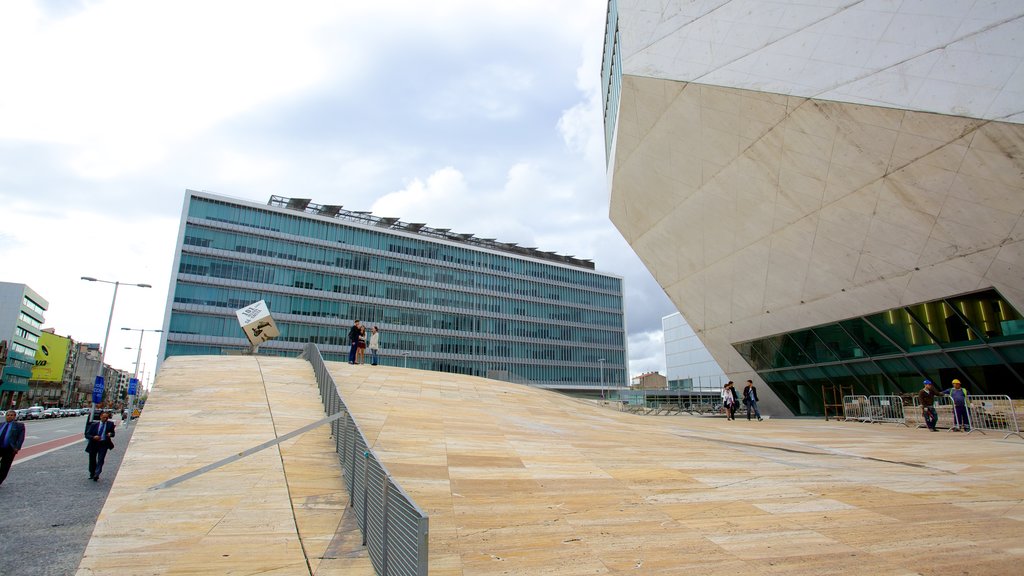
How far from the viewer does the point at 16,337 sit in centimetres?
8506

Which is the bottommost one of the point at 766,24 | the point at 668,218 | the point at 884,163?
the point at 884,163

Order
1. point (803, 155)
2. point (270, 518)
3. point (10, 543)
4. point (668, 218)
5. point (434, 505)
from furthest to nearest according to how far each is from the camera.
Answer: point (668, 218) → point (803, 155) → point (10, 543) → point (434, 505) → point (270, 518)

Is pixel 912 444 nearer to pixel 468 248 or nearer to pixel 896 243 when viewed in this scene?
pixel 896 243

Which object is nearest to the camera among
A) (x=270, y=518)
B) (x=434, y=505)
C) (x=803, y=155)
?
(x=270, y=518)

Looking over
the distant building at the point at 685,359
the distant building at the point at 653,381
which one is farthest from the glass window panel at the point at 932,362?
the distant building at the point at 653,381

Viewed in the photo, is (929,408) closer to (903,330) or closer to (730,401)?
(903,330)

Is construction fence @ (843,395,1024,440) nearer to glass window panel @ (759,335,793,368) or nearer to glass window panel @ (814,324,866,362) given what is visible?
glass window panel @ (814,324,866,362)

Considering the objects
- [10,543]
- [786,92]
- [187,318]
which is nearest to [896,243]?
[786,92]

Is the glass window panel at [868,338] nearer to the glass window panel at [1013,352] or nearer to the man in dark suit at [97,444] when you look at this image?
the glass window panel at [1013,352]

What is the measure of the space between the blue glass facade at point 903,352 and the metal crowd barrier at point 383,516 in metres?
19.0

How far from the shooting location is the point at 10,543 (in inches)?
247

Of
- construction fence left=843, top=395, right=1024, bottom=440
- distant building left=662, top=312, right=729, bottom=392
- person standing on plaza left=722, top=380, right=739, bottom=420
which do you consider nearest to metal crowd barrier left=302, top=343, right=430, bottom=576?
construction fence left=843, top=395, right=1024, bottom=440

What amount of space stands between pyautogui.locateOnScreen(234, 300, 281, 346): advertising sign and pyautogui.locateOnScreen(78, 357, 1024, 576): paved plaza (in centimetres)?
1353

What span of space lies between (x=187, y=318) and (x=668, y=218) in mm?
62228
